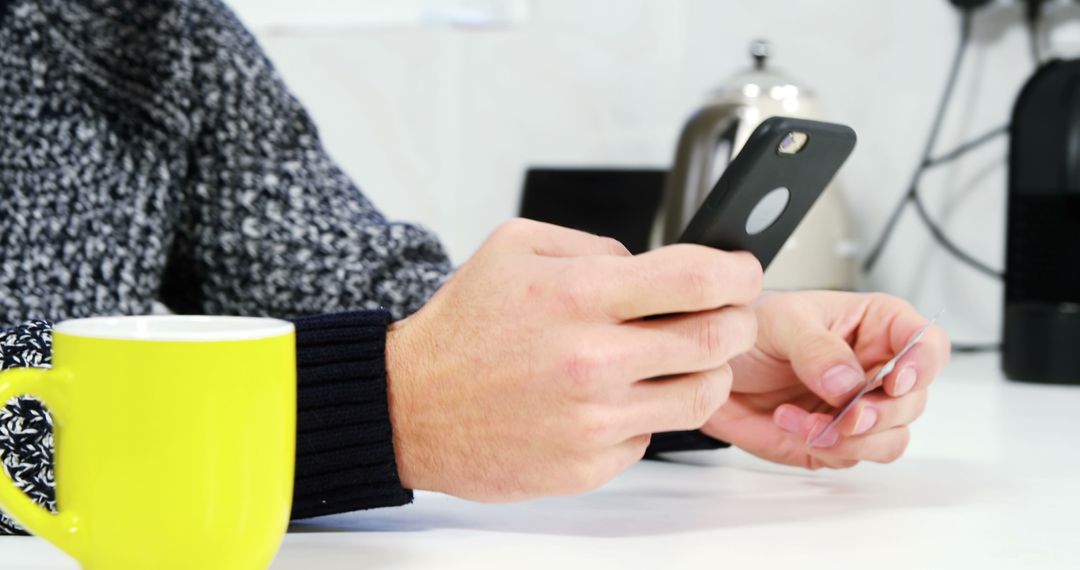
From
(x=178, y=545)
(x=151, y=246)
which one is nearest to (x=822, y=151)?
(x=178, y=545)

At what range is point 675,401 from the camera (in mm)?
538

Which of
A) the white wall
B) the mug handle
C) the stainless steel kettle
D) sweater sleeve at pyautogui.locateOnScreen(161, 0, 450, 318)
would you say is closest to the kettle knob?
the stainless steel kettle

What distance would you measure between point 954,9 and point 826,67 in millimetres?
154

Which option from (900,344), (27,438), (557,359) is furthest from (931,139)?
(27,438)

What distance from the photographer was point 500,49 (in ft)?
5.10

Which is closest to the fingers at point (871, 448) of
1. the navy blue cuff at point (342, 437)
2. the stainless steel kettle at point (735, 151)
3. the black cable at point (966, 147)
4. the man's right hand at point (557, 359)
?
the man's right hand at point (557, 359)

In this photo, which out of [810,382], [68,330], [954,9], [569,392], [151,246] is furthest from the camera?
[954,9]

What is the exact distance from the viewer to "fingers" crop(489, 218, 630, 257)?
566 millimetres

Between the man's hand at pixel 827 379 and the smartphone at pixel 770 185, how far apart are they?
0.16 metres

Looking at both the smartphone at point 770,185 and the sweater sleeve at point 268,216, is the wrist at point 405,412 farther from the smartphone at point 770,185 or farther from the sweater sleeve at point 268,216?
the sweater sleeve at point 268,216

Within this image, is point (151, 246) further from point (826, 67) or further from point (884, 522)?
point (826, 67)

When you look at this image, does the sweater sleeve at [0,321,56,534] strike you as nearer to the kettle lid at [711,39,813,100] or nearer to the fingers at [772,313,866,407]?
the fingers at [772,313,866,407]

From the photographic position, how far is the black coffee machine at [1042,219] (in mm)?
1092

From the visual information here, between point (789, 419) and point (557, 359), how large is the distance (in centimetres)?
24
